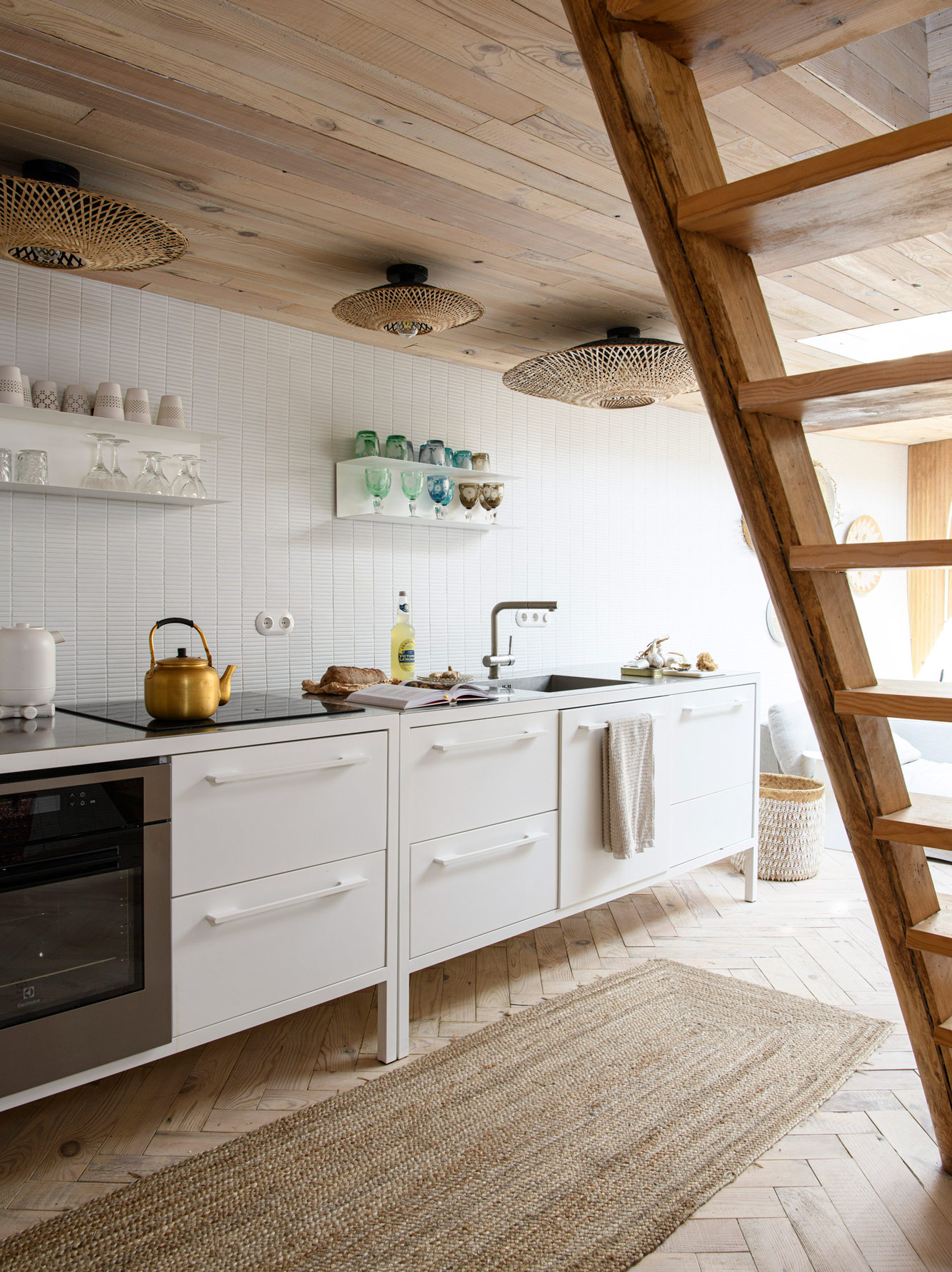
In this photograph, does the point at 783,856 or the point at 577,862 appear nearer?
the point at 577,862

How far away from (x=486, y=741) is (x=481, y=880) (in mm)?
390

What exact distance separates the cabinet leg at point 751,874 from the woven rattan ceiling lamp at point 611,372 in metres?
1.79

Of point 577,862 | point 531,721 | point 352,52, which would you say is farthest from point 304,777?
point 352,52

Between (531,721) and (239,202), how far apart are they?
1.56 m

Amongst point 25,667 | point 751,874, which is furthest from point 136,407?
point 751,874

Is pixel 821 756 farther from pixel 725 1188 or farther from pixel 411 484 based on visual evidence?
pixel 725 1188

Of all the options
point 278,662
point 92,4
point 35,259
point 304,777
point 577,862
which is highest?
point 92,4

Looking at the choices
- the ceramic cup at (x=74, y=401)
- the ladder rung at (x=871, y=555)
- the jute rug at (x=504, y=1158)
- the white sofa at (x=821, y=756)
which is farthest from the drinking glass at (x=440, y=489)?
the ladder rung at (x=871, y=555)

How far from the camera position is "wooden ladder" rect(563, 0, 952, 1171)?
36.0 inches

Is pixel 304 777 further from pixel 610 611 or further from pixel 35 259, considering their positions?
pixel 610 611

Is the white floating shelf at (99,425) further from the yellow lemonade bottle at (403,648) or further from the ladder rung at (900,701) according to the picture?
the ladder rung at (900,701)

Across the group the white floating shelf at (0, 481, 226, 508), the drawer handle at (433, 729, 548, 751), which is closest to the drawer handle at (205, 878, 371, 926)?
the drawer handle at (433, 729, 548, 751)

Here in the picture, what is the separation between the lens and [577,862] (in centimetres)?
285

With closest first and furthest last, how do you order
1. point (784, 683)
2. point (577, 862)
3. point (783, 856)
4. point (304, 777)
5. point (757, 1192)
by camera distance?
point (757, 1192), point (304, 777), point (577, 862), point (783, 856), point (784, 683)
